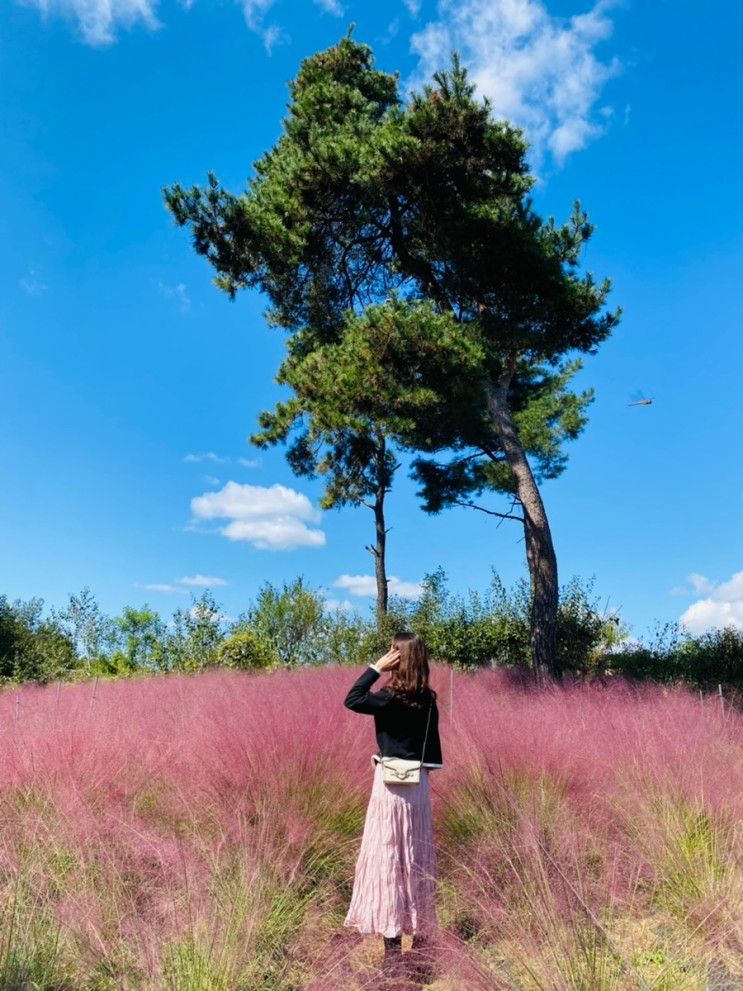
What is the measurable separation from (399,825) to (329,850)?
839mm

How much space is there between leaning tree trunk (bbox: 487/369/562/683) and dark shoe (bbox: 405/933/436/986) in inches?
265

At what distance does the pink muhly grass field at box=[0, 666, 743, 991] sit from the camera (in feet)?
8.75

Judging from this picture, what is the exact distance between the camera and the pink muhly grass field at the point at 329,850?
8.75 ft

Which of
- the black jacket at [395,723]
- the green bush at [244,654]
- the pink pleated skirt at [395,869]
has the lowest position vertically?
the pink pleated skirt at [395,869]

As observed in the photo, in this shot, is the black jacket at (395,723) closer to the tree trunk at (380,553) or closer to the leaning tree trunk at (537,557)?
the leaning tree trunk at (537,557)

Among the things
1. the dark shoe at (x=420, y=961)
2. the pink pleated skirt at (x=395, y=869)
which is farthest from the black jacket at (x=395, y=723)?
the dark shoe at (x=420, y=961)

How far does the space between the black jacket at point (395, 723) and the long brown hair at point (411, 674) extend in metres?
0.04

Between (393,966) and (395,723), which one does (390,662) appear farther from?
(393,966)

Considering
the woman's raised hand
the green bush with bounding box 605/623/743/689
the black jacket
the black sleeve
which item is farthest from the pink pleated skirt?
the green bush with bounding box 605/623/743/689

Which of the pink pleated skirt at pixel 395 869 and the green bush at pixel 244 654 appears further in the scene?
the green bush at pixel 244 654

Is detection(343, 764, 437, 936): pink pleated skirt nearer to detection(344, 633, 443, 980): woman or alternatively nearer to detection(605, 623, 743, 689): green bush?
detection(344, 633, 443, 980): woman

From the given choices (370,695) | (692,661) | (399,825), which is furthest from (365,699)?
(692,661)

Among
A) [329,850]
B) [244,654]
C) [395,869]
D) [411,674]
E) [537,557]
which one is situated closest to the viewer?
[395,869]

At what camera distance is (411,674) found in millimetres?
3416
